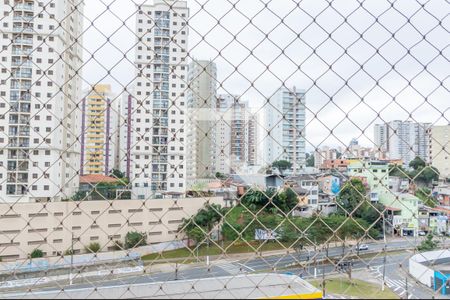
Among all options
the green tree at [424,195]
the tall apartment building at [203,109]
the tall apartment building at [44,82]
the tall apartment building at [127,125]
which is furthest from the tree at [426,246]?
the tall apartment building at [44,82]

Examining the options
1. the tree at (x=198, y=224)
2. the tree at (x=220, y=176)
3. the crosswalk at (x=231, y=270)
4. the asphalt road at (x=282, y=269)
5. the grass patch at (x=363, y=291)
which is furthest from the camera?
the tree at (x=220, y=176)

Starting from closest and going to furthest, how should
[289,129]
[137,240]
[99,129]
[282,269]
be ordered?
[289,129], [99,129], [282,269], [137,240]

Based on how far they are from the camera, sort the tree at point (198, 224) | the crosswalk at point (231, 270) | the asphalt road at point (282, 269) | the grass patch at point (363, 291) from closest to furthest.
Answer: the grass patch at point (363, 291) < the asphalt road at point (282, 269) < the tree at point (198, 224) < the crosswalk at point (231, 270)

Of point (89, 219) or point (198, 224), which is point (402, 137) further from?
point (89, 219)

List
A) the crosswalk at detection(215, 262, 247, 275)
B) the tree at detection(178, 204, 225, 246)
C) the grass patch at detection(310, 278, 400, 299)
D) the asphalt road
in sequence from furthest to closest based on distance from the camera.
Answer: the crosswalk at detection(215, 262, 247, 275)
the tree at detection(178, 204, 225, 246)
the asphalt road
the grass patch at detection(310, 278, 400, 299)

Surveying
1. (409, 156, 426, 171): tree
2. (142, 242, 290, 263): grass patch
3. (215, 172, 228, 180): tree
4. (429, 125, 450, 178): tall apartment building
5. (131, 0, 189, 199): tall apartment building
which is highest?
(131, 0, 189, 199): tall apartment building

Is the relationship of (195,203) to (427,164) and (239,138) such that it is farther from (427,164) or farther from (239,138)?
(427,164)

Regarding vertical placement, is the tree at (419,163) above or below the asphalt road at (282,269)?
above

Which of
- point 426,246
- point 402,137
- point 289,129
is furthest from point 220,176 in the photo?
point 426,246

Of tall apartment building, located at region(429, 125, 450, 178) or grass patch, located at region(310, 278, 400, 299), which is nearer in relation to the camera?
grass patch, located at region(310, 278, 400, 299)

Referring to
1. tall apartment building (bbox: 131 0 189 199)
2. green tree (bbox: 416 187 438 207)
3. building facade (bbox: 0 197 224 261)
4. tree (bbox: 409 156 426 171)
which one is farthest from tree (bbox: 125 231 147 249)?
green tree (bbox: 416 187 438 207)

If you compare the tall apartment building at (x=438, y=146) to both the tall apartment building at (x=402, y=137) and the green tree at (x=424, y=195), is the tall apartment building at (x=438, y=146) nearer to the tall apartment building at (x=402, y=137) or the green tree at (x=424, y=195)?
the tall apartment building at (x=402, y=137)

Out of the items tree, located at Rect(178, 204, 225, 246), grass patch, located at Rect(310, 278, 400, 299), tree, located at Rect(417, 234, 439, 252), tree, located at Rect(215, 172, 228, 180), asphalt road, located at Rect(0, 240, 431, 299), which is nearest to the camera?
grass patch, located at Rect(310, 278, 400, 299)

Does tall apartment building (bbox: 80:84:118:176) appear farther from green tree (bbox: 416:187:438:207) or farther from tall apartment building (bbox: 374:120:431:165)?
green tree (bbox: 416:187:438:207)
